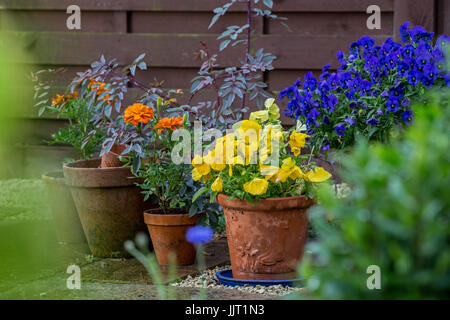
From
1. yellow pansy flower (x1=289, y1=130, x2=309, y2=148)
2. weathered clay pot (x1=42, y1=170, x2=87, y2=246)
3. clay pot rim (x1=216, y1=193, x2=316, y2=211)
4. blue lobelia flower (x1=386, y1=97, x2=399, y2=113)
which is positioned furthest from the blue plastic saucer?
weathered clay pot (x1=42, y1=170, x2=87, y2=246)

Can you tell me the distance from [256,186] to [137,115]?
28.0 inches

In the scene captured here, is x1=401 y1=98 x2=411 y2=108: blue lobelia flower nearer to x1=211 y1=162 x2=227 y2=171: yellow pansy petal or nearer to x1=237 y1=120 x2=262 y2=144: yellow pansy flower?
x1=237 y1=120 x2=262 y2=144: yellow pansy flower

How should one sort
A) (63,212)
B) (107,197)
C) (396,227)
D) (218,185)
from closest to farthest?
(396,227), (218,185), (107,197), (63,212)

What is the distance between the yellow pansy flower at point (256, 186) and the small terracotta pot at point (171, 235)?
0.56 meters

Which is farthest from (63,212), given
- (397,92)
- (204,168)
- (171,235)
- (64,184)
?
(397,92)

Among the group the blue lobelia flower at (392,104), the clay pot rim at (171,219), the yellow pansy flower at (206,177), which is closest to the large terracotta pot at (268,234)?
the yellow pansy flower at (206,177)

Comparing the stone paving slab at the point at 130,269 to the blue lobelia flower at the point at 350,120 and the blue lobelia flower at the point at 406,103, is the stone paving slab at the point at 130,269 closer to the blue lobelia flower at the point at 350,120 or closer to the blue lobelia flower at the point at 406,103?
the blue lobelia flower at the point at 350,120

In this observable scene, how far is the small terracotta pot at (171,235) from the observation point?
278 centimetres

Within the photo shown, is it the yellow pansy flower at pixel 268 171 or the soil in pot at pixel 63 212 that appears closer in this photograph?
the yellow pansy flower at pixel 268 171

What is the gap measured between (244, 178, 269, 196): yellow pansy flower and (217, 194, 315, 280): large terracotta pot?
0.07m

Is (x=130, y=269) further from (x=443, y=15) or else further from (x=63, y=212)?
(x=443, y=15)

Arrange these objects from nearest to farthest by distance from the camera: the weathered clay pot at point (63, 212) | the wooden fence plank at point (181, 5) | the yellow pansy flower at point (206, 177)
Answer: the yellow pansy flower at point (206, 177) → the weathered clay pot at point (63, 212) → the wooden fence plank at point (181, 5)

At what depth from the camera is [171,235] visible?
2.80 meters

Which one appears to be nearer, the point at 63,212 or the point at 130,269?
the point at 130,269
